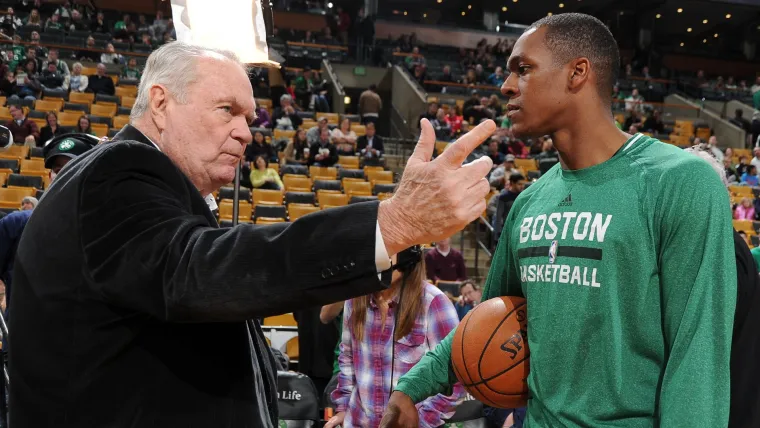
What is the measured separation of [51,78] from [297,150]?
4.70 metres

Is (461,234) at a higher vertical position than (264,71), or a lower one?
lower

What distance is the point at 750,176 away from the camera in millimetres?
13938

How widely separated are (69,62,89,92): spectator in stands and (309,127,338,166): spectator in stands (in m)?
4.54

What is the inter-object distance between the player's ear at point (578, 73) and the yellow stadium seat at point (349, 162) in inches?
404

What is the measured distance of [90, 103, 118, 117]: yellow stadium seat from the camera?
41.2 ft

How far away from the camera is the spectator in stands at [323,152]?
11789 millimetres

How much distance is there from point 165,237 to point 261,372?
486 millimetres

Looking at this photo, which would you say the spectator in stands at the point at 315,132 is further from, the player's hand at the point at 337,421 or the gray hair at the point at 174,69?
the gray hair at the point at 174,69

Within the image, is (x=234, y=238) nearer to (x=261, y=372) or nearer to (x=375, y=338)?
(x=261, y=372)

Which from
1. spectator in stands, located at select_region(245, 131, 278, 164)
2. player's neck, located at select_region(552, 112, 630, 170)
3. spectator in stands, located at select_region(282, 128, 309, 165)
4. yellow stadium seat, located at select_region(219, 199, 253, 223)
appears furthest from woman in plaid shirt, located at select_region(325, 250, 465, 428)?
A: spectator in stands, located at select_region(282, 128, 309, 165)

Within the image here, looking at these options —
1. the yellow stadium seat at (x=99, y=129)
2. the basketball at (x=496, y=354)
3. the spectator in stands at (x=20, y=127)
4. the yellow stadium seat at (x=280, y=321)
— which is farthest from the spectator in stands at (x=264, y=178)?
the basketball at (x=496, y=354)

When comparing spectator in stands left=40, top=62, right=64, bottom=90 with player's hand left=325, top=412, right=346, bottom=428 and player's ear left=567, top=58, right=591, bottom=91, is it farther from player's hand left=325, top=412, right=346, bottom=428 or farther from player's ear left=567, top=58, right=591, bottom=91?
player's ear left=567, top=58, right=591, bottom=91

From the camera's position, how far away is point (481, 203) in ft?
3.74

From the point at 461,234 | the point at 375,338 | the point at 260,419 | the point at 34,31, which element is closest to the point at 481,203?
the point at 260,419
